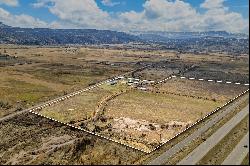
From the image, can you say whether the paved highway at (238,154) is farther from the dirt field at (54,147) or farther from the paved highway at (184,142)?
the dirt field at (54,147)

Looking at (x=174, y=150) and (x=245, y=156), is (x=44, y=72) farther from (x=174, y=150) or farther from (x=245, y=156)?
(x=245, y=156)

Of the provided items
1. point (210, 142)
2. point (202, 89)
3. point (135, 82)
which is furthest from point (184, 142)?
point (135, 82)

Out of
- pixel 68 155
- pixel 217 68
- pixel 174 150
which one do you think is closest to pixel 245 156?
pixel 174 150

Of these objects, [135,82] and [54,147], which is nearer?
[54,147]

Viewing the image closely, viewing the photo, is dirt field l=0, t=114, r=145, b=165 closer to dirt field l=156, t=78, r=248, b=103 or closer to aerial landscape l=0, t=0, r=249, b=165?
aerial landscape l=0, t=0, r=249, b=165

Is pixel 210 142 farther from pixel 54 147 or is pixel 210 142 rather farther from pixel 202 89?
pixel 202 89

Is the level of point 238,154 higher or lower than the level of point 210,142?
higher

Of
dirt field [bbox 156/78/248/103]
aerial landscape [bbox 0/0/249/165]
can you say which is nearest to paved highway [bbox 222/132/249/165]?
aerial landscape [bbox 0/0/249/165]
